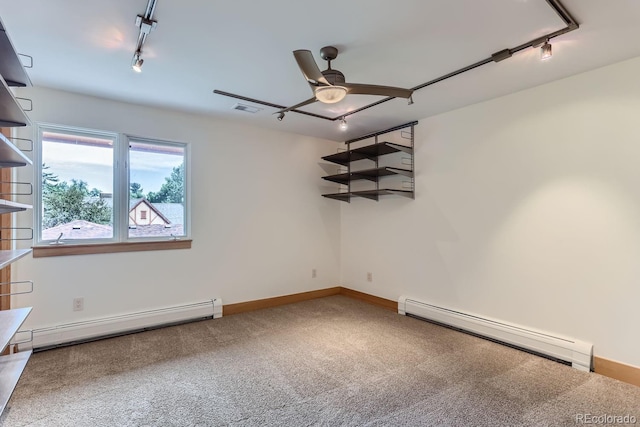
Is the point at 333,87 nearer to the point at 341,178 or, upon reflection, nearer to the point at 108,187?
the point at 341,178

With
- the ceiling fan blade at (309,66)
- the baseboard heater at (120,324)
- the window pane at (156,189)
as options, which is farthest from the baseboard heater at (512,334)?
the window pane at (156,189)

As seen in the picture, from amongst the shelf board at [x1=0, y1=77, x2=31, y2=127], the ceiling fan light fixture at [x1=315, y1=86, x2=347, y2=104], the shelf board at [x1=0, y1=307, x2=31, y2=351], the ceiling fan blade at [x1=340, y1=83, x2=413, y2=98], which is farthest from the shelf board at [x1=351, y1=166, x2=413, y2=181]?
the shelf board at [x1=0, y1=307, x2=31, y2=351]

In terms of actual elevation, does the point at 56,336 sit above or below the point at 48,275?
below

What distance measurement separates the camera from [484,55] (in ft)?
7.72

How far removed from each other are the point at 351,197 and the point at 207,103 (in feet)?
7.93

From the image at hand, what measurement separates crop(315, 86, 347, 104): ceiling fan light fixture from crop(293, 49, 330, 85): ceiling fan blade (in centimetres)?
9

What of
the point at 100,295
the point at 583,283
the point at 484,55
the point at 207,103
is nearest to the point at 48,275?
the point at 100,295

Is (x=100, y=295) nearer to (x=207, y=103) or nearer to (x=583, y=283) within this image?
(x=207, y=103)

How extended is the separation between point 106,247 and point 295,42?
2.71 m

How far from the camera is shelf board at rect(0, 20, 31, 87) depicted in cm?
129

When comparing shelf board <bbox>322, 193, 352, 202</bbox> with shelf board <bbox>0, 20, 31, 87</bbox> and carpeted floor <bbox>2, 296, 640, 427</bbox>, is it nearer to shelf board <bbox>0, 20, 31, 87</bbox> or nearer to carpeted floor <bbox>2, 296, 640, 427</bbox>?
carpeted floor <bbox>2, 296, 640, 427</bbox>

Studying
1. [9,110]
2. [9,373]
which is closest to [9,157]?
[9,110]

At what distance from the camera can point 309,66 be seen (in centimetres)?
182

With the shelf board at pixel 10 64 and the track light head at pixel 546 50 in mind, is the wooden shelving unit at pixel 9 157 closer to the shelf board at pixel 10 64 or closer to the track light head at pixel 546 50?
the shelf board at pixel 10 64
